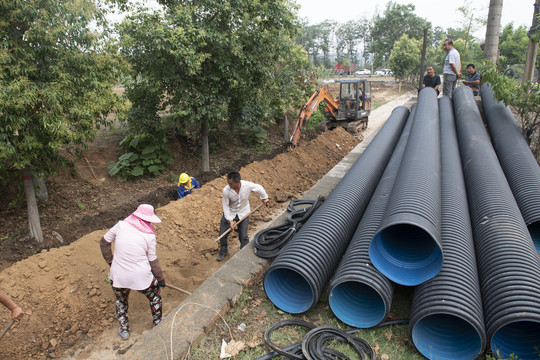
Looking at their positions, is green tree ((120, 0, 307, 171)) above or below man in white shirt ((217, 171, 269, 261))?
above

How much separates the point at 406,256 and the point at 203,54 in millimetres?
6592

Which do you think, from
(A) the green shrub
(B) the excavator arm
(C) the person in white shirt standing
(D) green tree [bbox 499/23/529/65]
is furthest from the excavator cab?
(D) green tree [bbox 499/23/529/65]

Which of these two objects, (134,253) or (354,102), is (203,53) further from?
(354,102)

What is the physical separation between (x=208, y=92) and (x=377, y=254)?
22.9ft

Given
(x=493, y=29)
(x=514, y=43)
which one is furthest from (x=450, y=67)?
(x=514, y=43)

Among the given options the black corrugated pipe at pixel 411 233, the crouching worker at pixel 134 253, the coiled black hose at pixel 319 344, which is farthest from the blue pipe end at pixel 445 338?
the crouching worker at pixel 134 253

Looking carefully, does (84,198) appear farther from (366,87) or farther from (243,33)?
(366,87)

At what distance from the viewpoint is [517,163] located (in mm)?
5258

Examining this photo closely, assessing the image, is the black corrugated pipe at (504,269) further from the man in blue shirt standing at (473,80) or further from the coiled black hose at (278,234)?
the man in blue shirt standing at (473,80)

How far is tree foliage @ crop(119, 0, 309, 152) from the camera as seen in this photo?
299 inches

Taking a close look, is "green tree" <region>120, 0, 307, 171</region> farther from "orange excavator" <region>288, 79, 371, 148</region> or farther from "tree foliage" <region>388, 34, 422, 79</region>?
"tree foliage" <region>388, 34, 422, 79</region>

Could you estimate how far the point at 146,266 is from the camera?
12.5 feet

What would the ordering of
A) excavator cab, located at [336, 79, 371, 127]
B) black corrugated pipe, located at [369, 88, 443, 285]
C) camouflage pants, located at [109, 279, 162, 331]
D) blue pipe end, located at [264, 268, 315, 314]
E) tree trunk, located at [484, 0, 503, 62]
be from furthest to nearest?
excavator cab, located at [336, 79, 371, 127]
tree trunk, located at [484, 0, 503, 62]
camouflage pants, located at [109, 279, 162, 331]
blue pipe end, located at [264, 268, 315, 314]
black corrugated pipe, located at [369, 88, 443, 285]

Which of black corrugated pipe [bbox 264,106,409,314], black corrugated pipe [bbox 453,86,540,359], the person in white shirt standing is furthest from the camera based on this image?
the person in white shirt standing
